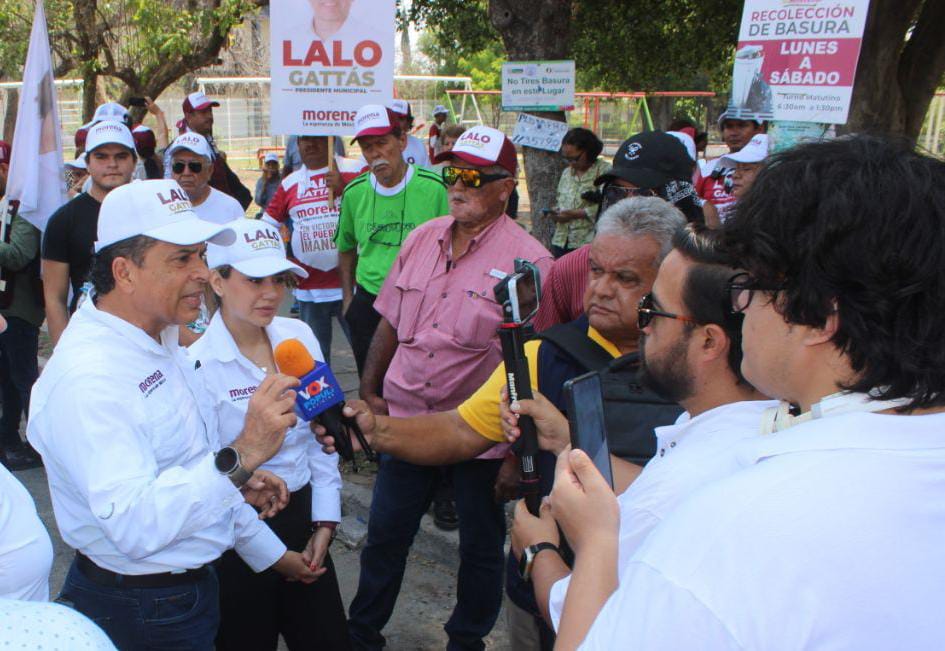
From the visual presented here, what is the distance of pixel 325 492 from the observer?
131 inches

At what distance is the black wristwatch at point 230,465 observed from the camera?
238cm

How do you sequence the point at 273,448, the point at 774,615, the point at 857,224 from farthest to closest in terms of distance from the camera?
the point at 273,448
the point at 857,224
the point at 774,615

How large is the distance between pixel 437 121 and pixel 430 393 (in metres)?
10.7

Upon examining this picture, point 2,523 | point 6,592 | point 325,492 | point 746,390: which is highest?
point 746,390

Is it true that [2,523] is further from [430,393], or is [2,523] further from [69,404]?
[430,393]

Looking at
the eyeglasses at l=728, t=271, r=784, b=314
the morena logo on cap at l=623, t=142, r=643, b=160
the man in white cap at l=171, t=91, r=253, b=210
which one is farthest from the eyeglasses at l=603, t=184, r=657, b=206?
the man in white cap at l=171, t=91, r=253, b=210

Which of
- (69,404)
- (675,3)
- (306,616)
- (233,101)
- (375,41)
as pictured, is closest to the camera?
(69,404)

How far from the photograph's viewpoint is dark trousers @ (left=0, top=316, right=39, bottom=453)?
5930 millimetres

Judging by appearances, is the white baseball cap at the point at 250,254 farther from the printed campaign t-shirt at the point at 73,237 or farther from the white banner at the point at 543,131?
the white banner at the point at 543,131

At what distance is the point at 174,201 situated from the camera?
8.74 feet

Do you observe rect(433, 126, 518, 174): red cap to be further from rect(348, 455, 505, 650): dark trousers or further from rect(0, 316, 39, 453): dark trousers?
rect(0, 316, 39, 453): dark trousers

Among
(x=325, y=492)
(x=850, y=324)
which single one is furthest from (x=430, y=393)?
(x=850, y=324)

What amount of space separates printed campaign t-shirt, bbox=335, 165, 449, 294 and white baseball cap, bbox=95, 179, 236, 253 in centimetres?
273

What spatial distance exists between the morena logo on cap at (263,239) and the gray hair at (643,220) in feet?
4.15
